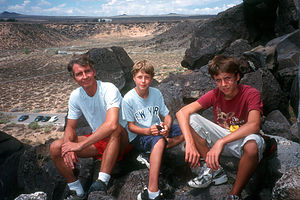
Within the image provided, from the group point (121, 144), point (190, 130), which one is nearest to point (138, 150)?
point (121, 144)

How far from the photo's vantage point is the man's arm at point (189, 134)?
2.44m

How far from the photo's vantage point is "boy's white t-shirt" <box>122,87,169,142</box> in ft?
9.45

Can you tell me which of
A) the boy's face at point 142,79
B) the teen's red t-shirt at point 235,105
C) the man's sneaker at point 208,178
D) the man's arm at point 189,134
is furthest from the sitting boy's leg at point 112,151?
the teen's red t-shirt at point 235,105

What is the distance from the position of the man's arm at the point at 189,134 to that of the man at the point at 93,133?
715 mm

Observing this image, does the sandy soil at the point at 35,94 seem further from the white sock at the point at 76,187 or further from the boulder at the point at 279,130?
the boulder at the point at 279,130

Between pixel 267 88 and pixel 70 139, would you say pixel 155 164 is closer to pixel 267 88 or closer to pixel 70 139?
pixel 70 139

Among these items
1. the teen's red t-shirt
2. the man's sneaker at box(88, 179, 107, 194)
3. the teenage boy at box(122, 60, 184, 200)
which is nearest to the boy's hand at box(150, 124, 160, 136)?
the teenage boy at box(122, 60, 184, 200)

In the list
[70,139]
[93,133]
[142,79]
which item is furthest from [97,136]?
[142,79]

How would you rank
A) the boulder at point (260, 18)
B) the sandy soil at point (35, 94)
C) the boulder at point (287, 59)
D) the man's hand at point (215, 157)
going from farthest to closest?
the boulder at point (260, 18), the sandy soil at point (35, 94), the boulder at point (287, 59), the man's hand at point (215, 157)

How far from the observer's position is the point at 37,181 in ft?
12.1

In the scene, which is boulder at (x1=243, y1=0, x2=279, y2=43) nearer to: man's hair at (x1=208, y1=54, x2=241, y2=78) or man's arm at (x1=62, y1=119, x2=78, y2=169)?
man's hair at (x1=208, y1=54, x2=241, y2=78)

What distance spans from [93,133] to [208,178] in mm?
1284

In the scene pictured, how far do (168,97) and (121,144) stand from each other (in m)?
2.00

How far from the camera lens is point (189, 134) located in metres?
2.58
